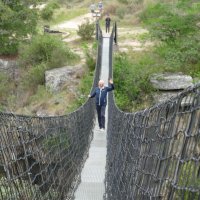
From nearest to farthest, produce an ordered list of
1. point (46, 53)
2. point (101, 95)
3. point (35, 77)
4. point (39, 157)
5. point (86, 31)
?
point (39, 157), point (101, 95), point (35, 77), point (46, 53), point (86, 31)

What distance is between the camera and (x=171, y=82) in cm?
1016

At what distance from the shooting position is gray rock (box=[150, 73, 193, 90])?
32.8 feet

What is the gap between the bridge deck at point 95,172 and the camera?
14.0 ft

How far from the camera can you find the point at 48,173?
3320 mm

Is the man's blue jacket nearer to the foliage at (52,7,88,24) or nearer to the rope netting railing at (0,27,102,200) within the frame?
the rope netting railing at (0,27,102,200)

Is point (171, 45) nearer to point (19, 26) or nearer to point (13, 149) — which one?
point (19, 26)

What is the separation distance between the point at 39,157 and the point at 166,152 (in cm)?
154

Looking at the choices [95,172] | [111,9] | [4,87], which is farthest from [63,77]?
[111,9]

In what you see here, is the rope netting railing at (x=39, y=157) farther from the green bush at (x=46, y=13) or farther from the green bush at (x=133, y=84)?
the green bush at (x=46, y=13)

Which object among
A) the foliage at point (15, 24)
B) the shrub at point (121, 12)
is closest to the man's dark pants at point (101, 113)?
the foliage at point (15, 24)

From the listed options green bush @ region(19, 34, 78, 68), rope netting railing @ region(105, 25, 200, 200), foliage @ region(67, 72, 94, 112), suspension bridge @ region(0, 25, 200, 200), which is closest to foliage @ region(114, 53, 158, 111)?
foliage @ region(67, 72, 94, 112)

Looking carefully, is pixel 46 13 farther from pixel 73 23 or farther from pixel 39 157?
pixel 39 157

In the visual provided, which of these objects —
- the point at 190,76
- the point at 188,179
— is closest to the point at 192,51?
the point at 190,76

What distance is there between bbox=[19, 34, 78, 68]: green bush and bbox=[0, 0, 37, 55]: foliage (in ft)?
3.18
